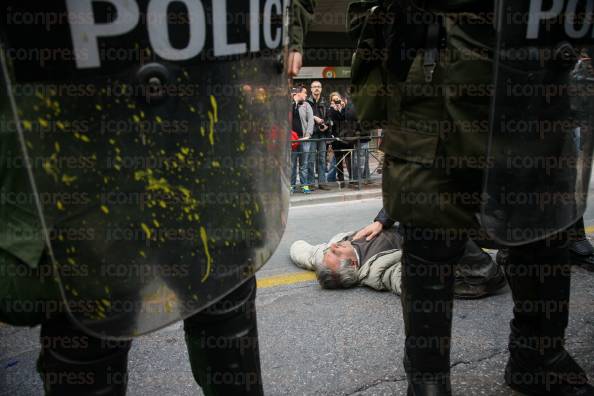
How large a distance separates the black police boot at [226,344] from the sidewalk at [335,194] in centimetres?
552

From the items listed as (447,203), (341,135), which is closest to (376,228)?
(447,203)

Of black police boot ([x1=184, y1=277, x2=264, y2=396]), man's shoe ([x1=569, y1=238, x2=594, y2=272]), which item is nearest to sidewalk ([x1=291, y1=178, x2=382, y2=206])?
man's shoe ([x1=569, y1=238, x2=594, y2=272])

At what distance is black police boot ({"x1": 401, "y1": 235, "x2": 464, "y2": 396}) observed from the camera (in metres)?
1.40

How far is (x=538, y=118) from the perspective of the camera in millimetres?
1181

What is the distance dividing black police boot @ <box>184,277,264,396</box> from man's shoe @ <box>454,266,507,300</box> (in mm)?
1634

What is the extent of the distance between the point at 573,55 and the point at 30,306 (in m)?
1.24

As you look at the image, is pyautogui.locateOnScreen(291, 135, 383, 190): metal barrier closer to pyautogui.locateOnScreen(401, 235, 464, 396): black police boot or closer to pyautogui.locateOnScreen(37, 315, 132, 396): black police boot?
pyautogui.locateOnScreen(401, 235, 464, 396): black police boot

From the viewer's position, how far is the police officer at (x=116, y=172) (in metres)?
0.71

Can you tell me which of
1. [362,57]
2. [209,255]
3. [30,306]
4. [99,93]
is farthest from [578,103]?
[30,306]

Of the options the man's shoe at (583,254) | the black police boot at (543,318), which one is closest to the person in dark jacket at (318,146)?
the man's shoe at (583,254)

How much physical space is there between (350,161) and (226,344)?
7.19 m

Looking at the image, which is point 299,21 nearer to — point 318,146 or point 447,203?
point 447,203

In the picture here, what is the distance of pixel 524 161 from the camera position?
1.20m

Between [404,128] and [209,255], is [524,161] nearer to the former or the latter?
[404,128]
